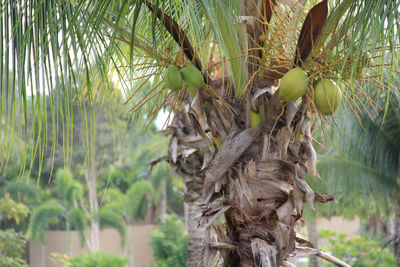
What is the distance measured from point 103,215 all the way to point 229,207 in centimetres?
1924

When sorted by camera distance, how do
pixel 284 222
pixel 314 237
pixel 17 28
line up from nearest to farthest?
pixel 17 28 < pixel 284 222 < pixel 314 237

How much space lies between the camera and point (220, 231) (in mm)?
2834

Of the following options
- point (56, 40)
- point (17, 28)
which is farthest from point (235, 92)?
point (17, 28)

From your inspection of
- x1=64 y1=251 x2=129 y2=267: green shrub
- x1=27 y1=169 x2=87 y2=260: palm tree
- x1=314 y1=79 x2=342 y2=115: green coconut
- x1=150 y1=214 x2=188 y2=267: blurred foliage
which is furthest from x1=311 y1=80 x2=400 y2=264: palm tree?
x1=27 y1=169 x2=87 y2=260: palm tree

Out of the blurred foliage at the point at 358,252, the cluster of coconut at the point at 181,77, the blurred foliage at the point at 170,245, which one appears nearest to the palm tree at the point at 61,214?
the blurred foliage at the point at 170,245

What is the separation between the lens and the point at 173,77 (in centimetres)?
246

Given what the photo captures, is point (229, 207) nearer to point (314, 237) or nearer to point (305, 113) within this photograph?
point (305, 113)

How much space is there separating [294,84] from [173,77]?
60 centimetres

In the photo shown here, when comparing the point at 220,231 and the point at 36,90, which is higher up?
the point at 36,90

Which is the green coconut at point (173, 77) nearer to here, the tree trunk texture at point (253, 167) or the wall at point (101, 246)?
the tree trunk texture at point (253, 167)

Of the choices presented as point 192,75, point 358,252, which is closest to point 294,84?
point 192,75

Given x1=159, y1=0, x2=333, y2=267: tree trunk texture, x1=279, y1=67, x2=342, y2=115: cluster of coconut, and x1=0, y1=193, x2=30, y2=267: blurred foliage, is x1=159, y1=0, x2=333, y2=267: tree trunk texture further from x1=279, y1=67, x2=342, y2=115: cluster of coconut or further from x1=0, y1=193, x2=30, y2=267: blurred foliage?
x1=0, y1=193, x2=30, y2=267: blurred foliage

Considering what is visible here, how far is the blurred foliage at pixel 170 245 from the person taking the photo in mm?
17156

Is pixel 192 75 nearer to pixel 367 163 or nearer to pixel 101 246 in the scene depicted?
pixel 367 163
